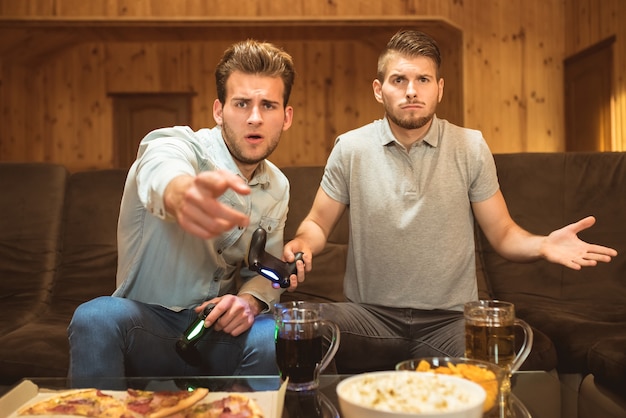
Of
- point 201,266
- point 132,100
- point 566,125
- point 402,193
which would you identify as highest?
point 132,100

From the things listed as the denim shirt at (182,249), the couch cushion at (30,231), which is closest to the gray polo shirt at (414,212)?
the denim shirt at (182,249)

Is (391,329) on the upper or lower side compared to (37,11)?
lower

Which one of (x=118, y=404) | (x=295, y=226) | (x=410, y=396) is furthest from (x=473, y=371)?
(x=295, y=226)

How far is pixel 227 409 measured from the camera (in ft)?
3.63

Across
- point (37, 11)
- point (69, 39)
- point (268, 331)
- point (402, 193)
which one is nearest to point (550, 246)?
point (402, 193)

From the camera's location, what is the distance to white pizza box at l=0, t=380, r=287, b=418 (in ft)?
3.71

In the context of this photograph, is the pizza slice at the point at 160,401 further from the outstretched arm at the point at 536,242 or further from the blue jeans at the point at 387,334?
the outstretched arm at the point at 536,242

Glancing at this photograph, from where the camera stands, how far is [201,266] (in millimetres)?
1747

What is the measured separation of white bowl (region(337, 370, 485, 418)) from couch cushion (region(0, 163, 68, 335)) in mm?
1844

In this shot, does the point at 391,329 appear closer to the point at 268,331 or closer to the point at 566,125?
the point at 268,331

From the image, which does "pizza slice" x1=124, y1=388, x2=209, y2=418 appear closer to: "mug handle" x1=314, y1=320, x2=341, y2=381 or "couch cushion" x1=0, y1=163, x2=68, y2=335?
"mug handle" x1=314, y1=320, x2=341, y2=381

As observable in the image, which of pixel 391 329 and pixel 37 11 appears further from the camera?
pixel 37 11

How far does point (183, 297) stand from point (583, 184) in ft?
5.59

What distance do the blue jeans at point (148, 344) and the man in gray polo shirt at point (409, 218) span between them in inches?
12.3
